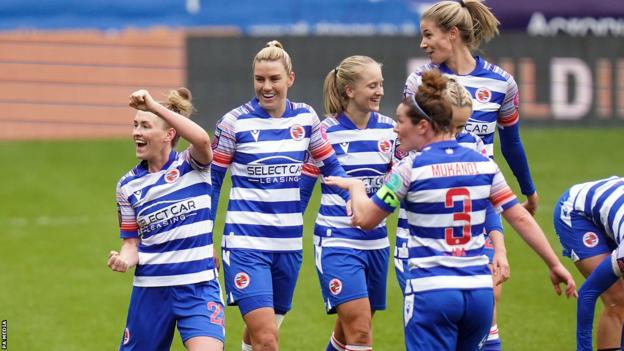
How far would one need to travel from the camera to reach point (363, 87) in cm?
771

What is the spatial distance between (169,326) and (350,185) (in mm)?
1385

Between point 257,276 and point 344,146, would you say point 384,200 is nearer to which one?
point 257,276

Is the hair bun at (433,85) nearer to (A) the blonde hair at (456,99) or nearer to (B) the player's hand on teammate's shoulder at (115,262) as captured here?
(A) the blonde hair at (456,99)

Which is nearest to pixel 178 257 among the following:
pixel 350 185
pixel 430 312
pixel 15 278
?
pixel 350 185

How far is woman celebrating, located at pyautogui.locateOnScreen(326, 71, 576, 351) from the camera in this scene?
5.95 m

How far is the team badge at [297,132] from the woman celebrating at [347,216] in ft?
1.02

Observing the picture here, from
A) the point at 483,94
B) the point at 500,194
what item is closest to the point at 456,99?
the point at 500,194

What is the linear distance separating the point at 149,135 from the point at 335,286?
157 cm

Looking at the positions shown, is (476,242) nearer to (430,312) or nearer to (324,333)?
(430,312)

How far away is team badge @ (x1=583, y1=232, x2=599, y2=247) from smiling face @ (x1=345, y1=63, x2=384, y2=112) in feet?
5.37

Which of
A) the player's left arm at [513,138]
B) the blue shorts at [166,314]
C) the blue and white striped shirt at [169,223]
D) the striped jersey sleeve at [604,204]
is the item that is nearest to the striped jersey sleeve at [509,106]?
the player's left arm at [513,138]

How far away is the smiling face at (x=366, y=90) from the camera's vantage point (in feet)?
25.3

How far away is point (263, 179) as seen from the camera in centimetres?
737

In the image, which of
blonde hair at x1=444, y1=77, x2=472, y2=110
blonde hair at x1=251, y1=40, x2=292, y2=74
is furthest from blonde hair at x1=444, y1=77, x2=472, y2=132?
blonde hair at x1=251, y1=40, x2=292, y2=74
